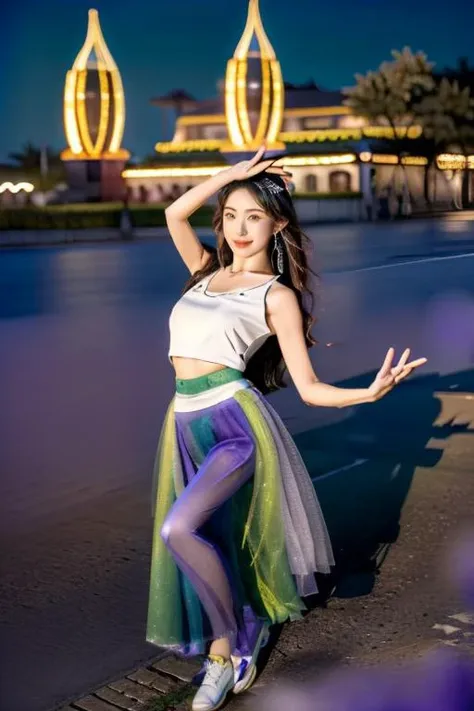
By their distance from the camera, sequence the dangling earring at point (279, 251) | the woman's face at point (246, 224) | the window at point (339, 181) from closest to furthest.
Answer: the woman's face at point (246, 224)
the dangling earring at point (279, 251)
the window at point (339, 181)

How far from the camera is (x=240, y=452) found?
141 inches

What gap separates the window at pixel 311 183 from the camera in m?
64.9

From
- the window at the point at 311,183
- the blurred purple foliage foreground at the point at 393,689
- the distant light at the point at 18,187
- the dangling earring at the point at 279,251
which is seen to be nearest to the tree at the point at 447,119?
the window at the point at 311,183

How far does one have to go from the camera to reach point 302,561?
373cm

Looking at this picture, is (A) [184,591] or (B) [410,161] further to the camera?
(B) [410,161]

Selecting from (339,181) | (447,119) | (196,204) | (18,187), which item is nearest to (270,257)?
(196,204)

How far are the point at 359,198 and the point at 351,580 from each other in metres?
53.3

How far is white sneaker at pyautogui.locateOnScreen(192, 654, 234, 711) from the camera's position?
136 inches

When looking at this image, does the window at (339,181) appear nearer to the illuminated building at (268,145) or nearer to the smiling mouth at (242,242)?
the illuminated building at (268,145)

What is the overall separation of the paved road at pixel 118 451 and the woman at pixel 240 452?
37cm

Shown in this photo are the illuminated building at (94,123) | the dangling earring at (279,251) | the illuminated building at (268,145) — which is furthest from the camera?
the illuminated building at (268,145)

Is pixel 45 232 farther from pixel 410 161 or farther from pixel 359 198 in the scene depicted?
pixel 410 161

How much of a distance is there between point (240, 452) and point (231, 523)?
28 cm

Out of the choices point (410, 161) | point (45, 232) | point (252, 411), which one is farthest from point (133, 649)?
point (410, 161)
